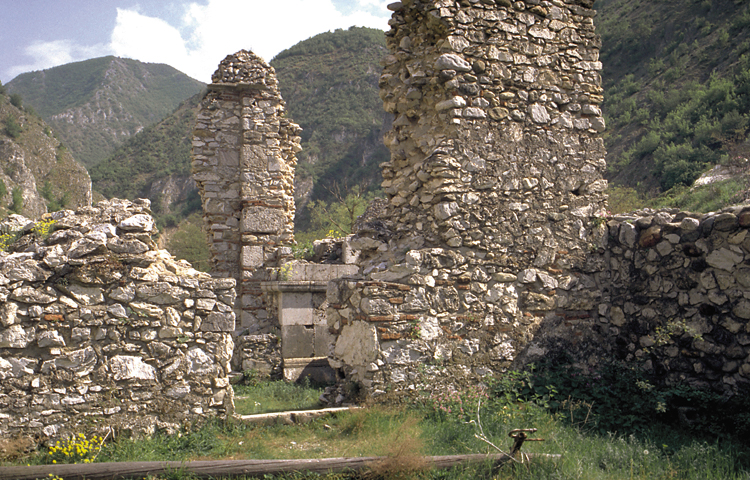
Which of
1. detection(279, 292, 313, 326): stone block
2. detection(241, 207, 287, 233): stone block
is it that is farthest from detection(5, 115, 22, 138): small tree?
detection(279, 292, 313, 326): stone block

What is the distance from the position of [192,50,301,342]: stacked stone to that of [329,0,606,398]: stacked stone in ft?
15.0

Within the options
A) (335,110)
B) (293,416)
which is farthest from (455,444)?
(335,110)

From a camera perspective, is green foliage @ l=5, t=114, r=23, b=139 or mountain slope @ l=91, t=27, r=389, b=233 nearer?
green foliage @ l=5, t=114, r=23, b=139

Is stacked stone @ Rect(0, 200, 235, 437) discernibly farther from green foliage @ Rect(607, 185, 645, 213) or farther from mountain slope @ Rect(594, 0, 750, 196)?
mountain slope @ Rect(594, 0, 750, 196)

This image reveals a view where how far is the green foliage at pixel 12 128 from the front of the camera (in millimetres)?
43594

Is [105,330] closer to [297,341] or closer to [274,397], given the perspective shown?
[274,397]

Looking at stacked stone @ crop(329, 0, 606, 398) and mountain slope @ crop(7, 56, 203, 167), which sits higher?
mountain slope @ crop(7, 56, 203, 167)

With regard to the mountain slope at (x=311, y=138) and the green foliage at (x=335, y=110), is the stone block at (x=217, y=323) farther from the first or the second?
the mountain slope at (x=311, y=138)

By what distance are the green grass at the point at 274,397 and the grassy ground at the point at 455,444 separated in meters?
1.11

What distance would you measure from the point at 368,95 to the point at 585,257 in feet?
171

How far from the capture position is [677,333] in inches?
200

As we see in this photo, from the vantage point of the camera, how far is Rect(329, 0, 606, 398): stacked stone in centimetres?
530

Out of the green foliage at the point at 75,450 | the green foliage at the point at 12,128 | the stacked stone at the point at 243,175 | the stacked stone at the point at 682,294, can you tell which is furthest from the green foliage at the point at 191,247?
the stacked stone at the point at 682,294

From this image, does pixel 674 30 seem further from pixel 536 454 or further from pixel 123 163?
pixel 123 163
